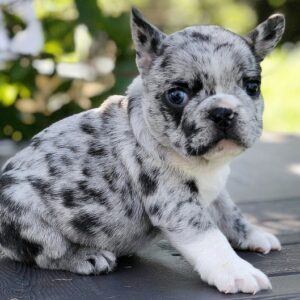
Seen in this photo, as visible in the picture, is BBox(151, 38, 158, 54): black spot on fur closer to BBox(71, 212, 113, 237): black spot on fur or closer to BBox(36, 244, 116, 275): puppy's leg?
BBox(71, 212, 113, 237): black spot on fur

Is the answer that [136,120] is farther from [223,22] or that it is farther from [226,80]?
[223,22]

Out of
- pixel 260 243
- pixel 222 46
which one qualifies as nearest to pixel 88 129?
pixel 222 46

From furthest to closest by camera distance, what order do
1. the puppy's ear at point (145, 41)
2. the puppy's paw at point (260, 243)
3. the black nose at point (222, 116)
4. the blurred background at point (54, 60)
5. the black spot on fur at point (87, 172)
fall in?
the blurred background at point (54, 60) < the puppy's paw at point (260, 243) < the black spot on fur at point (87, 172) < the puppy's ear at point (145, 41) < the black nose at point (222, 116)

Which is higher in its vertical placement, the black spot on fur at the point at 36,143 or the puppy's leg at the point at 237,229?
the black spot on fur at the point at 36,143

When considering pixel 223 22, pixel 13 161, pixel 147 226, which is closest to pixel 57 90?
pixel 13 161

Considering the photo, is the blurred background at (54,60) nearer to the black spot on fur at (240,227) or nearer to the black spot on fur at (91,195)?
the black spot on fur at (240,227)

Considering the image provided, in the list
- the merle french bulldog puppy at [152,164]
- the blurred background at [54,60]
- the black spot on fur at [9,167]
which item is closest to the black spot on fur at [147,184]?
the merle french bulldog puppy at [152,164]

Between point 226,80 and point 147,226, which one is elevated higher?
point 226,80
